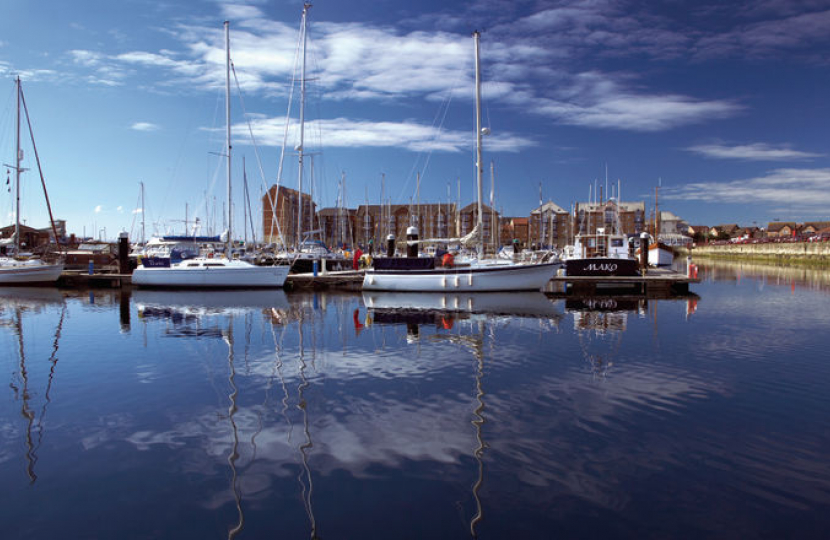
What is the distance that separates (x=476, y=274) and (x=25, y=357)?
19811mm

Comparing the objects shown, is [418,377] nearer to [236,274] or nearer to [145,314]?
[145,314]

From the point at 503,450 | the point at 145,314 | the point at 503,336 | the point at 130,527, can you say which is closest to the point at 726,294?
the point at 503,336

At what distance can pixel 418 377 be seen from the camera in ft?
35.7

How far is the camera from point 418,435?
25.0 ft

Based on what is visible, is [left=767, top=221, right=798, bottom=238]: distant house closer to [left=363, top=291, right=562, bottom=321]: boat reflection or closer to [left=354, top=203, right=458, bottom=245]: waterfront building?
[left=354, top=203, right=458, bottom=245]: waterfront building

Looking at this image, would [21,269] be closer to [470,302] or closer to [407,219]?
[470,302]

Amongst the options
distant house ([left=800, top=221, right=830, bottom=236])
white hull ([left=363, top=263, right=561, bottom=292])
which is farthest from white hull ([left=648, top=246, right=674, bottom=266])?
distant house ([left=800, top=221, right=830, bottom=236])

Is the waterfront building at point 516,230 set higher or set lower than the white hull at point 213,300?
higher

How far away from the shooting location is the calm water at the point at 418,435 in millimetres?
5426

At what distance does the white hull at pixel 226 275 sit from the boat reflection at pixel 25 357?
6423mm

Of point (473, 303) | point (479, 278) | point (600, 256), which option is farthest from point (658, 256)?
point (473, 303)

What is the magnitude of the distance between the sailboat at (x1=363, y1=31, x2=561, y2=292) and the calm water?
11941mm

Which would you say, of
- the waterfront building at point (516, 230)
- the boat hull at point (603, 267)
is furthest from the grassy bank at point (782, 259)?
the waterfront building at point (516, 230)

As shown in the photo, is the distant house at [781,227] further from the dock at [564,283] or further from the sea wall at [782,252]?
the dock at [564,283]
